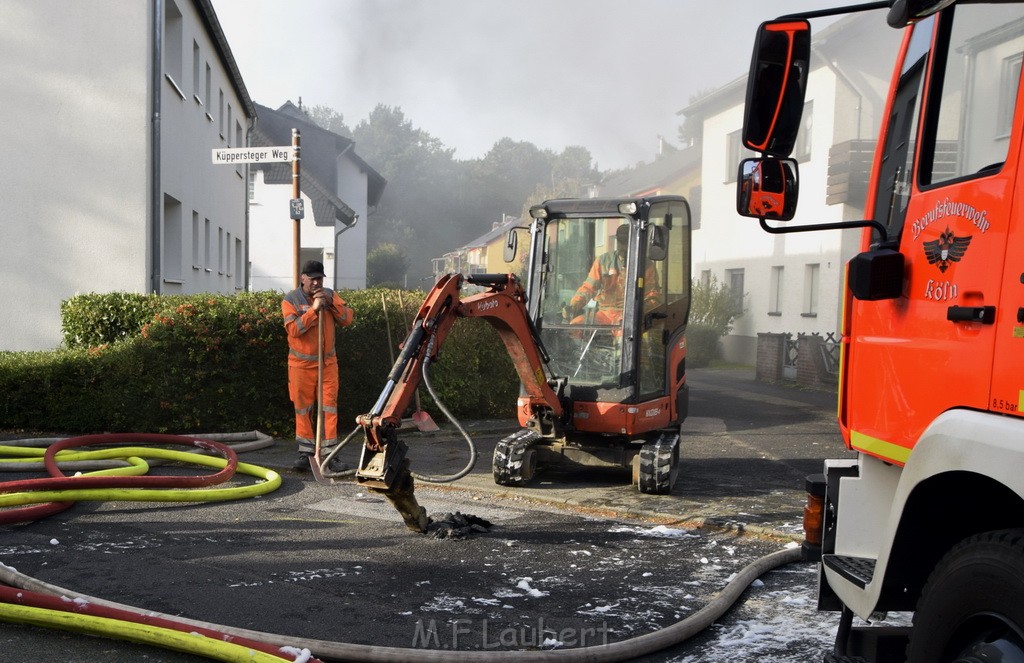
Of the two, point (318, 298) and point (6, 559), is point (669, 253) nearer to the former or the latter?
point (318, 298)

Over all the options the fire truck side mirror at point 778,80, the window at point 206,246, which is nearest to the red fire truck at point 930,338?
the fire truck side mirror at point 778,80

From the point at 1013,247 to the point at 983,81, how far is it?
24.4 inches

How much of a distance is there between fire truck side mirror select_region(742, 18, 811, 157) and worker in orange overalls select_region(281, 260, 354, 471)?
6.30 m

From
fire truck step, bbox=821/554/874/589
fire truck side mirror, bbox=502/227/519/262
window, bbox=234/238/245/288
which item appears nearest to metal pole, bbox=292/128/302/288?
fire truck side mirror, bbox=502/227/519/262

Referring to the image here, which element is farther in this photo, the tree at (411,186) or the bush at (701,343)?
the tree at (411,186)

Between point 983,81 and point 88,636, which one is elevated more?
point 983,81

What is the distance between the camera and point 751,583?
5605 mm

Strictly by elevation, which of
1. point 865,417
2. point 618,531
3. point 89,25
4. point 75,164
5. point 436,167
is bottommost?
point 618,531

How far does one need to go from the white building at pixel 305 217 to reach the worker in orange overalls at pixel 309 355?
25.5m

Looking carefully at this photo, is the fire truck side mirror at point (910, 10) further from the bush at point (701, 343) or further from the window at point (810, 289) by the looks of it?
the bush at point (701, 343)

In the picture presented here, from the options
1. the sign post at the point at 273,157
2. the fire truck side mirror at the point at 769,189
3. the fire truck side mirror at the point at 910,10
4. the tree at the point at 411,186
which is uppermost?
the tree at the point at 411,186

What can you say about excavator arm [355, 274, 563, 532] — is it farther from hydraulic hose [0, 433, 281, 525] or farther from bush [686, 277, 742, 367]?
bush [686, 277, 742, 367]

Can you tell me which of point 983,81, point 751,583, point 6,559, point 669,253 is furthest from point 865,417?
point 669,253

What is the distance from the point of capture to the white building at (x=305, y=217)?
38.2m
